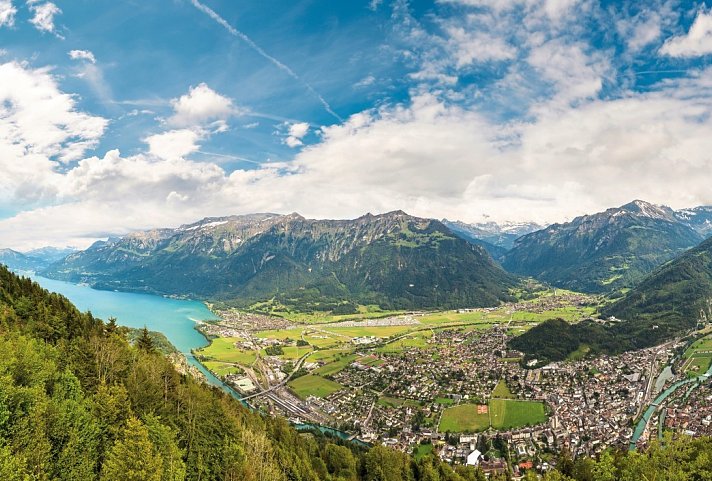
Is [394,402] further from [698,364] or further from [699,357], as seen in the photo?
[699,357]

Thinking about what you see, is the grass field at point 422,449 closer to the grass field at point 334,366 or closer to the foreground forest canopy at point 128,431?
the foreground forest canopy at point 128,431

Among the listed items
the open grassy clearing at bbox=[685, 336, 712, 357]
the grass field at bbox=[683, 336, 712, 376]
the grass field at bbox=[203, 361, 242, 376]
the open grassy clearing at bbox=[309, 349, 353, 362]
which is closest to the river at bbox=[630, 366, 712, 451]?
the grass field at bbox=[683, 336, 712, 376]

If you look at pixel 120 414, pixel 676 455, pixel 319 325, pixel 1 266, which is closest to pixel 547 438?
pixel 676 455

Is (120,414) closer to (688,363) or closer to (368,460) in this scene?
(368,460)

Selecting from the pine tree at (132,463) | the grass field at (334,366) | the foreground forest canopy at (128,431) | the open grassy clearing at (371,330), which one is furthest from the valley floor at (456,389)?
the pine tree at (132,463)

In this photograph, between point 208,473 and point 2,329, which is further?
point 2,329

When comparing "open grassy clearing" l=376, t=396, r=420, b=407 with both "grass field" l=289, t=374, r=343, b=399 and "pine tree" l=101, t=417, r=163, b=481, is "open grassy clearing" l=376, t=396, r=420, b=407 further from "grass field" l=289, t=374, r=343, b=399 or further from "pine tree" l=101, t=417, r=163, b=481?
"pine tree" l=101, t=417, r=163, b=481
